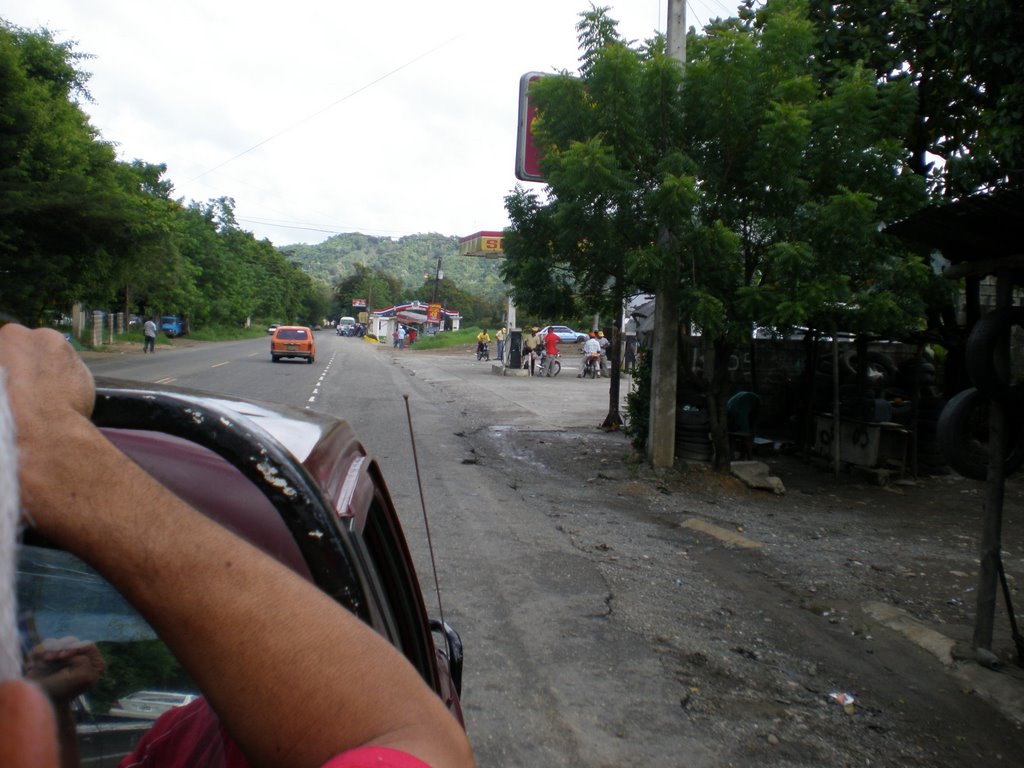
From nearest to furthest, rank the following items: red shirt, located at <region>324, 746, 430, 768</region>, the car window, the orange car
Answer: red shirt, located at <region>324, 746, 430, 768</region> < the car window < the orange car

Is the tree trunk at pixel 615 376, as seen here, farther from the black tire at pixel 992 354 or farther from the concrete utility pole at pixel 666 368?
the black tire at pixel 992 354

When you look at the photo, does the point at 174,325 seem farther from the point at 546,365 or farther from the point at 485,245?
the point at 546,365

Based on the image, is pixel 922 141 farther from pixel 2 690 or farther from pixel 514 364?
pixel 514 364

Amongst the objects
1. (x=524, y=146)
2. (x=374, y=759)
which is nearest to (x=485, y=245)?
(x=524, y=146)

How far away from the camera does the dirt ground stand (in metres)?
4.11

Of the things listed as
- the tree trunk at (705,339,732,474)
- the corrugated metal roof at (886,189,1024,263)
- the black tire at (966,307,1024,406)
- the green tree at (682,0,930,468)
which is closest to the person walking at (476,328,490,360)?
the tree trunk at (705,339,732,474)

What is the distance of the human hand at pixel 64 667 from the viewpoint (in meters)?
0.84

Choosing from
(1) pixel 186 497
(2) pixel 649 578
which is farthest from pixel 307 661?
(2) pixel 649 578

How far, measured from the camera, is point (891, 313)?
9.12m

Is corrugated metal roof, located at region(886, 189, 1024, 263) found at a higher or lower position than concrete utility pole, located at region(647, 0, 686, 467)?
higher

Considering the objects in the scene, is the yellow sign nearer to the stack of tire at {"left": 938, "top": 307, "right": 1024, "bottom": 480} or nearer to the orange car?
the orange car

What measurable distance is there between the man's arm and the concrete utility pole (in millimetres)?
10074

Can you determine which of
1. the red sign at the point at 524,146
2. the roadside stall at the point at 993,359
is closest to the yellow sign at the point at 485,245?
the red sign at the point at 524,146

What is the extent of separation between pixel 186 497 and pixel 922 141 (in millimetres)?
13386
